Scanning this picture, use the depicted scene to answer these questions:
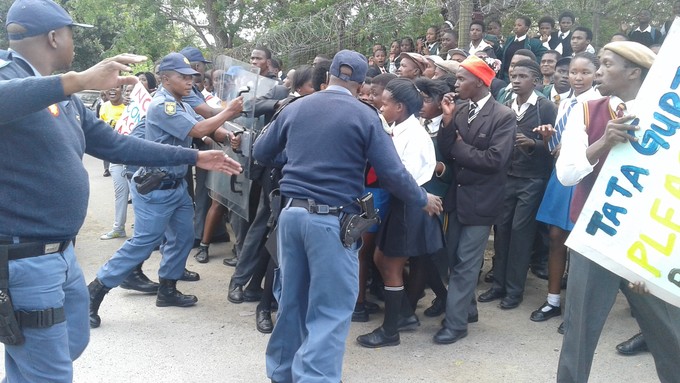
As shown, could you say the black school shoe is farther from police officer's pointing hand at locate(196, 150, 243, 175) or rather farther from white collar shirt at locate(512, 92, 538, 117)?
police officer's pointing hand at locate(196, 150, 243, 175)

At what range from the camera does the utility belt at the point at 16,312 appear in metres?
2.53

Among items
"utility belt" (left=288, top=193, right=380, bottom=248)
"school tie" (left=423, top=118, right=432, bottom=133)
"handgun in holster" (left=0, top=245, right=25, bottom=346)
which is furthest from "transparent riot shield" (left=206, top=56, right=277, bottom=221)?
"handgun in holster" (left=0, top=245, right=25, bottom=346)

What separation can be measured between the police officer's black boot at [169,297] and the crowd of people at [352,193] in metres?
0.01

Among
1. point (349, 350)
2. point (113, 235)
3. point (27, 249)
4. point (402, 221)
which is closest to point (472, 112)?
point (402, 221)

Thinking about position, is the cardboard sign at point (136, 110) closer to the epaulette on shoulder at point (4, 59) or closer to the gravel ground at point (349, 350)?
the gravel ground at point (349, 350)

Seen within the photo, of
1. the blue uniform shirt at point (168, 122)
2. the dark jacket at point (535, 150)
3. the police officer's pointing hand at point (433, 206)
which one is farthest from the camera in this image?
the dark jacket at point (535, 150)

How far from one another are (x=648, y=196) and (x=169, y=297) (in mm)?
3711

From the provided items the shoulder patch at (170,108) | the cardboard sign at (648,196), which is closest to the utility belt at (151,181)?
the shoulder patch at (170,108)

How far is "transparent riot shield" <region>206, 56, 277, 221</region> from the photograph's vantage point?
4941 mm

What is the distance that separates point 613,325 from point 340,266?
2590 mm

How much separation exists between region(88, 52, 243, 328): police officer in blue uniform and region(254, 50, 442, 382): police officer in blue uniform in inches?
50.4

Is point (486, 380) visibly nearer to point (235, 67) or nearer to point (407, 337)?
point (407, 337)

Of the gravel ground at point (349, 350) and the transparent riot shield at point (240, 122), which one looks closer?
the gravel ground at point (349, 350)

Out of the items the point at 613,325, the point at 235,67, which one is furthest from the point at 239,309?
the point at 613,325
